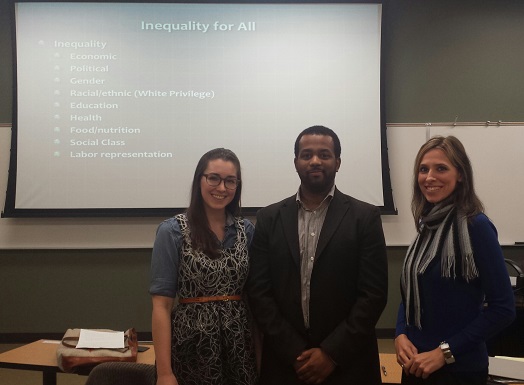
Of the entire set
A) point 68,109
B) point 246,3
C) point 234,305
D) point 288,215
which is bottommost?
point 234,305

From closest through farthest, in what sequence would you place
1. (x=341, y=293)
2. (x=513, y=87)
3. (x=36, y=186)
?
(x=341, y=293) → (x=36, y=186) → (x=513, y=87)

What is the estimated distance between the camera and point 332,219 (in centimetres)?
178

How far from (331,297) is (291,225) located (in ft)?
0.98

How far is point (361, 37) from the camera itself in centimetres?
433

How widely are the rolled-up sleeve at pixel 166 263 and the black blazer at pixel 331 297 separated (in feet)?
0.93

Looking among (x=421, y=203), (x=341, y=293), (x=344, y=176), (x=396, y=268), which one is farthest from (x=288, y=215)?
(x=396, y=268)

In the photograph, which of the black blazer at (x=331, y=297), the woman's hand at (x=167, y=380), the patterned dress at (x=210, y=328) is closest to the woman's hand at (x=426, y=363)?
the black blazer at (x=331, y=297)

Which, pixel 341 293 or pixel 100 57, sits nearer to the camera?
pixel 341 293

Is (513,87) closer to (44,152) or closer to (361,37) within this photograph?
(361,37)

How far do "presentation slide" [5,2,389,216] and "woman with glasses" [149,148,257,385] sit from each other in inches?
97.6

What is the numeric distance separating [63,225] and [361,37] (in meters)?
3.14

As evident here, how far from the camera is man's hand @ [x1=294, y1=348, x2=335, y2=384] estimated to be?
1664mm

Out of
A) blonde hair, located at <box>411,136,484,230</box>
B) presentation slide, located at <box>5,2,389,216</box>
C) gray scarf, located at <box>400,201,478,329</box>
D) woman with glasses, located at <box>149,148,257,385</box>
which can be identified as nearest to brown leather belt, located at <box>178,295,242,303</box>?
woman with glasses, located at <box>149,148,257,385</box>

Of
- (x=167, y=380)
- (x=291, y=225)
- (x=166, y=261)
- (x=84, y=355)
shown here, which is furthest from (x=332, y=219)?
(x=84, y=355)
